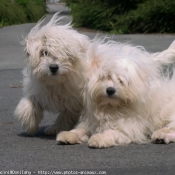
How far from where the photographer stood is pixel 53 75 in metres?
6.07

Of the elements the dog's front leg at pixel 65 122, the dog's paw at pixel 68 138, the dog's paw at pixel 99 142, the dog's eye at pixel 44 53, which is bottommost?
the dog's front leg at pixel 65 122

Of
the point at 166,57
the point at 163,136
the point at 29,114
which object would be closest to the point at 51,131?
the point at 29,114

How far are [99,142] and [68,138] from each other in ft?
1.28

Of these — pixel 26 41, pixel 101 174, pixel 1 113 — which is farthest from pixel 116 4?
pixel 101 174

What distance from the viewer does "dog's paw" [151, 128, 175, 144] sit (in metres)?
6.00

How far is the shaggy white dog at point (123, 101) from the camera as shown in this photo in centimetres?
595

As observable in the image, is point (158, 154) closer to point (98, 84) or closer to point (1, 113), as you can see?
point (98, 84)

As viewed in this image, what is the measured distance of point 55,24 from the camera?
651 centimetres

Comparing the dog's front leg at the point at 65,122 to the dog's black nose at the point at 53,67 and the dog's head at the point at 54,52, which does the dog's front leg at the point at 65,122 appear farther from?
the dog's black nose at the point at 53,67

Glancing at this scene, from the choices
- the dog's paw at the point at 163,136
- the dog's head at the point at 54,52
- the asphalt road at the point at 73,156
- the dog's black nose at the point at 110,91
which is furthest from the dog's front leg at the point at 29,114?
the dog's paw at the point at 163,136

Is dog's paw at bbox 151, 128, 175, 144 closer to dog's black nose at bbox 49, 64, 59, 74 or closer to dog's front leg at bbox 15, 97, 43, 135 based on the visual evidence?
dog's black nose at bbox 49, 64, 59, 74

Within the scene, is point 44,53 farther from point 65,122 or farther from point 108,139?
point 108,139

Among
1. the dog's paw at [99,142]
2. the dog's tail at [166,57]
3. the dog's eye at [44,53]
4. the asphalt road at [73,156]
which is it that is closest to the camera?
the asphalt road at [73,156]

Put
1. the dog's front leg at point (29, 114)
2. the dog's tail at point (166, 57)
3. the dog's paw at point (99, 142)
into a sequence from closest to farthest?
the dog's paw at point (99, 142)
the dog's front leg at point (29, 114)
the dog's tail at point (166, 57)
